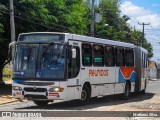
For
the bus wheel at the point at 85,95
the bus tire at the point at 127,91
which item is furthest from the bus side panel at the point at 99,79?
the bus tire at the point at 127,91

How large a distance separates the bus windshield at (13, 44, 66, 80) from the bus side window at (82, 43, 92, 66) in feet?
5.36

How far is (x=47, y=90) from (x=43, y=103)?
2458 mm

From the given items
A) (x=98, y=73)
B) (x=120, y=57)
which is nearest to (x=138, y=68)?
(x=120, y=57)

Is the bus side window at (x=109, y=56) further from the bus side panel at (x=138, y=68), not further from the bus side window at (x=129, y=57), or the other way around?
the bus side panel at (x=138, y=68)

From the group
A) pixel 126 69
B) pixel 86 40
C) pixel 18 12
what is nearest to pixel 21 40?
pixel 86 40

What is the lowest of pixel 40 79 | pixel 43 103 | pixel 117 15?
pixel 43 103

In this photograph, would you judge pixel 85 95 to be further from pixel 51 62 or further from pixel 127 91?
pixel 127 91

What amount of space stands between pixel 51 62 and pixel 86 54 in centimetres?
226

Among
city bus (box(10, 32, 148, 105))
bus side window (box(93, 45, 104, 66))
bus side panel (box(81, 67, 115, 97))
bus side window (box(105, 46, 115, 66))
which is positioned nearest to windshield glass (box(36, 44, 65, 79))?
city bus (box(10, 32, 148, 105))

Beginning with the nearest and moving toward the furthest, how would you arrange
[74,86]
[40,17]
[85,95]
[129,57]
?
[74,86], [85,95], [129,57], [40,17]

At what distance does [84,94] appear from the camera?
60.0 ft

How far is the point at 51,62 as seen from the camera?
16656 millimetres

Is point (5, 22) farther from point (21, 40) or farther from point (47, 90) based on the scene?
point (47, 90)

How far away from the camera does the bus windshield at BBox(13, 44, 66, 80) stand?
54.5 feet
